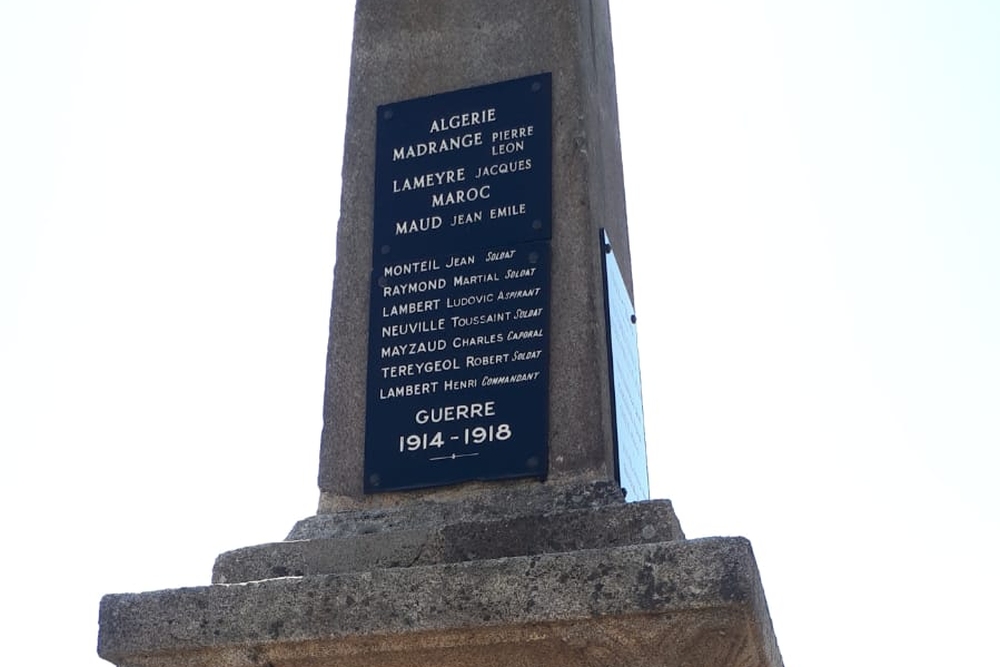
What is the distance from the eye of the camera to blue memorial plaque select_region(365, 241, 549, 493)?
13.5ft

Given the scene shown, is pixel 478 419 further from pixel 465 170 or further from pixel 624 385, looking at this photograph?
pixel 465 170

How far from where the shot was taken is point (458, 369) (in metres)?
4.24

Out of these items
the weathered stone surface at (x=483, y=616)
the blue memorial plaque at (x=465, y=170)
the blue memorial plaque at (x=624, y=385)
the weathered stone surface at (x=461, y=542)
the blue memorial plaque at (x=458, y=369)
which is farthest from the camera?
the blue memorial plaque at (x=465, y=170)

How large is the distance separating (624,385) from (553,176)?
0.69 meters

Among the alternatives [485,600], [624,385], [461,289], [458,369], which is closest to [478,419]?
[458,369]

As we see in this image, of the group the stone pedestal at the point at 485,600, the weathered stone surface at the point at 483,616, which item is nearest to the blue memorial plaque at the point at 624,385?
the stone pedestal at the point at 485,600

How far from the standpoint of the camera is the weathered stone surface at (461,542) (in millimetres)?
3693

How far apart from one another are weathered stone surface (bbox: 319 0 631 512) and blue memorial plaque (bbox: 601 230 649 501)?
82mm

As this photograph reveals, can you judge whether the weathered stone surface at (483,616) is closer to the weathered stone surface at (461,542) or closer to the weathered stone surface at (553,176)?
the weathered stone surface at (461,542)

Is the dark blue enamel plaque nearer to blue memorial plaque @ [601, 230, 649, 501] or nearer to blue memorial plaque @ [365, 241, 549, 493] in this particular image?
blue memorial plaque @ [365, 241, 549, 493]

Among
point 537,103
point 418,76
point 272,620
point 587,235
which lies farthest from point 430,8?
point 272,620

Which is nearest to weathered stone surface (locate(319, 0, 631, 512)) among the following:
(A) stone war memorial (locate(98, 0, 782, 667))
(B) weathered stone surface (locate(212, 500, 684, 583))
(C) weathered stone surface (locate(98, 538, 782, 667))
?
(A) stone war memorial (locate(98, 0, 782, 667))

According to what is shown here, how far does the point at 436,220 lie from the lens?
4512 mm

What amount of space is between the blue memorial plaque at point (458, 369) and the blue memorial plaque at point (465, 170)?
8cm
